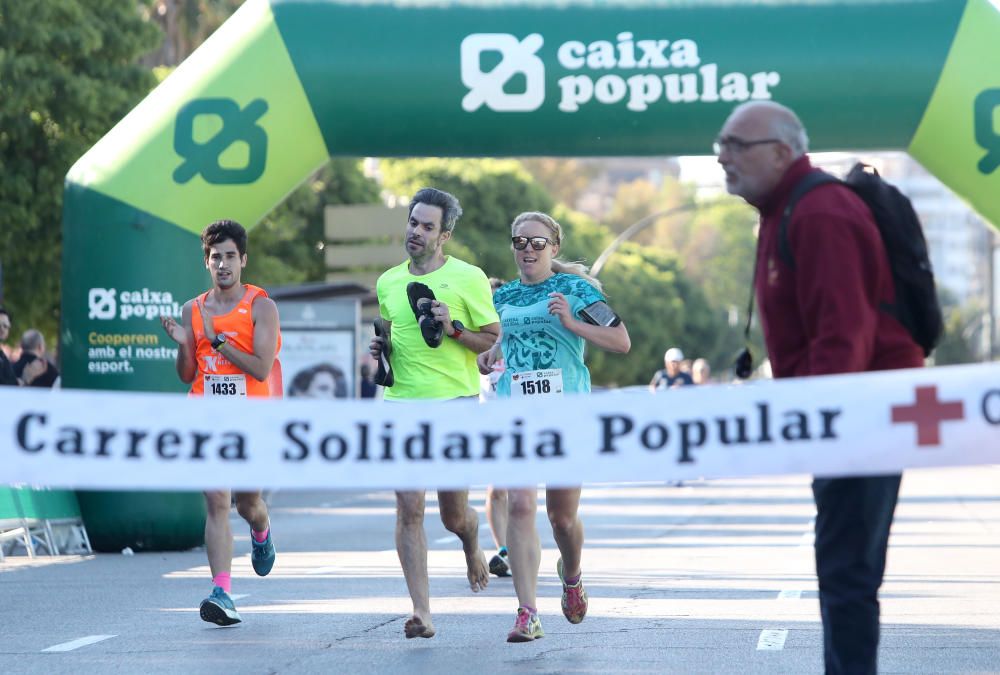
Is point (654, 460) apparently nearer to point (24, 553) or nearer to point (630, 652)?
point (630, 652)

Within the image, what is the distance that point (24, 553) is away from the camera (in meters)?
15.1

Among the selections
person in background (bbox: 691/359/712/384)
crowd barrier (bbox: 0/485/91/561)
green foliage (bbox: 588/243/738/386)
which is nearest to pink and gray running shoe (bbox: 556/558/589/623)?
crowd barrier (bbox: 0/485/91/561)

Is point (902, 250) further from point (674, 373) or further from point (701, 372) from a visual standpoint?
point (701, 372)

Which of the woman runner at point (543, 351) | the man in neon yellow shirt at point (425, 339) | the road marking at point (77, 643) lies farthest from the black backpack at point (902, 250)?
the road marking at point (77, 643)

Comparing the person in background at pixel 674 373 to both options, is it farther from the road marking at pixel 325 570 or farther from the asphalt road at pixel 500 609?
the road marking at pixel 325 570

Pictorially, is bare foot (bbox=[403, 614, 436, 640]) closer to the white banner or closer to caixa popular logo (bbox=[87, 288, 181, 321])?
the white banner

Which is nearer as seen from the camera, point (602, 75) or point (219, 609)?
point (219, 609)

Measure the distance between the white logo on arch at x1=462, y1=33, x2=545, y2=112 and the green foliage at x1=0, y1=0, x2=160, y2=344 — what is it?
1345 centimetres

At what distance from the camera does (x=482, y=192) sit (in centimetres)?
6762

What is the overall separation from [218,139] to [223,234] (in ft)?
14.5

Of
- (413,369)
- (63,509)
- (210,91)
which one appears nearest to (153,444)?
(413,369)

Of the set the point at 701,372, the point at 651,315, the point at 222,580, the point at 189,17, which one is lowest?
the point at 222,580

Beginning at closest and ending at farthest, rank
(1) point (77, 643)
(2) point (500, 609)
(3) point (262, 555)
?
(1) point (77, 643) → (3) point (262, 555) → (2) point (500, 609)

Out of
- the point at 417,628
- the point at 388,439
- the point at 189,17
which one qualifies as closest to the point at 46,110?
the point at 189,17
